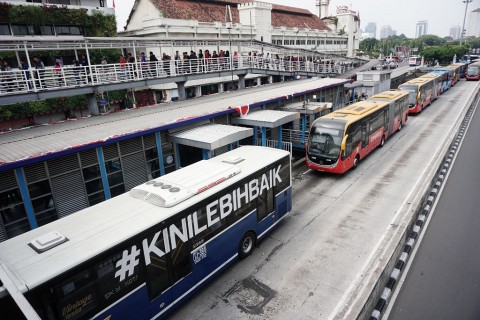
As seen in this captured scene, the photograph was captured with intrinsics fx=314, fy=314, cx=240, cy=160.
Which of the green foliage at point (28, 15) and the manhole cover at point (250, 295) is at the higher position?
the green foliage at point (28, 15)

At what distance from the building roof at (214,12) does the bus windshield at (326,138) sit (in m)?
29.4

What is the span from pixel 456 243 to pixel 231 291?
24.6 ft

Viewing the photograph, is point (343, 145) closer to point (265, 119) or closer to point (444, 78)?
point (265, 119)

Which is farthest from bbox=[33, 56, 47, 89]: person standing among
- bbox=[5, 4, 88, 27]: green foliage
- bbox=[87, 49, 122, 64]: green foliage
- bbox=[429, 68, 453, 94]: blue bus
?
bbox=[429, 68, 453, 94]: blue bus

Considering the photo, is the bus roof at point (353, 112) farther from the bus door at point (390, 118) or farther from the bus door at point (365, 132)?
the bus door at point (390, 118)


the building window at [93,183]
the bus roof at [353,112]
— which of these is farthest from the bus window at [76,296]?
the bus roof at [353,112]

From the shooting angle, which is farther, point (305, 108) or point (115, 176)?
point (305, 108)

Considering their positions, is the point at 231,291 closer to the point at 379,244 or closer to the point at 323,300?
the point at 323,300

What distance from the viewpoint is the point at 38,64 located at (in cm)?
1798

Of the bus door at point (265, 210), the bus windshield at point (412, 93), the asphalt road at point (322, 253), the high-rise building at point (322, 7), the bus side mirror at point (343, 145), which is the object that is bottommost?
the asphalt road at point (322, 253)

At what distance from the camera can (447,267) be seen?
9086 millimetres

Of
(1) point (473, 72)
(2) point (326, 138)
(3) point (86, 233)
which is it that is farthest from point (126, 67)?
(1) point (473, 72)

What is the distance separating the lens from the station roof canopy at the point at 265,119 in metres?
17.2

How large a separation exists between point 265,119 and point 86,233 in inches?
498
